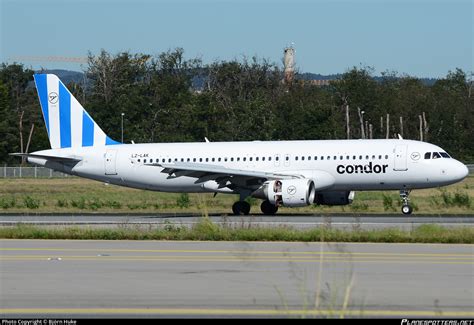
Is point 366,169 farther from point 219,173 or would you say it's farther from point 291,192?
point 219,173

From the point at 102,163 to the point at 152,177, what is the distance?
2247mm

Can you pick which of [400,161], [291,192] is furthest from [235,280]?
[400,161]

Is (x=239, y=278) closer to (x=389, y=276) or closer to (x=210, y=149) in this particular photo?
(x=389, y=276)

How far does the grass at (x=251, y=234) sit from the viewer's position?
24156 millimetres

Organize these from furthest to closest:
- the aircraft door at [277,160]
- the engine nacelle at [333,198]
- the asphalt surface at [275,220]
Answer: the engine nacelle at [333,198]
the aircraft door at [277,160]
the asphalt surface at [275,220]

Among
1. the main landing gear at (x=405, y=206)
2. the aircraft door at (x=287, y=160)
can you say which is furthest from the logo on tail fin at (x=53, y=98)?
the main landing gear at (x=405, y=206)

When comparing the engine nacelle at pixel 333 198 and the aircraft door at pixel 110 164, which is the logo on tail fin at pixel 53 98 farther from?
the engine nacelle at pixel 333 198

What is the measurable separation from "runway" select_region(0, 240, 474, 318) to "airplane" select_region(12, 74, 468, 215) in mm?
15388

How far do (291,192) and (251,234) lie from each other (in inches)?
500

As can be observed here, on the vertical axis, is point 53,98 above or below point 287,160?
above

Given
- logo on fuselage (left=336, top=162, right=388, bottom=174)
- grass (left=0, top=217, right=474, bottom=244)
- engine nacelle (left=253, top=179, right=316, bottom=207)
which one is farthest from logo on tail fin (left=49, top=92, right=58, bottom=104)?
grass (left=0, top=217, right=474, bottom=244)

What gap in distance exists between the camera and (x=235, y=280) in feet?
54.6

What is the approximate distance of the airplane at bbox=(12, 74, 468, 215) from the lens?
38594 mm

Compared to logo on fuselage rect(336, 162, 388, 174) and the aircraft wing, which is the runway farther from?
logo on fuselage rect(336, 162, 388, 174)
